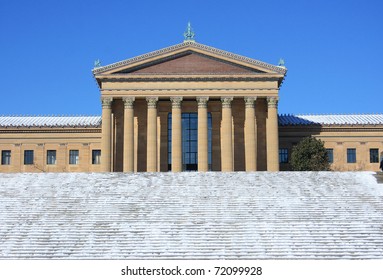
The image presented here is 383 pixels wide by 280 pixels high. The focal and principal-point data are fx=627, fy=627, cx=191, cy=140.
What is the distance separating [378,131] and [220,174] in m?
29.4

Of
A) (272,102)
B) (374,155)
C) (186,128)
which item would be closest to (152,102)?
(186,128)

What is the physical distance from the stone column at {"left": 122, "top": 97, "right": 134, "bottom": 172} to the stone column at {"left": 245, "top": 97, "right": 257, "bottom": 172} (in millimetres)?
10803

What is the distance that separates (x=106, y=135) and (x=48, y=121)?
15291 mm

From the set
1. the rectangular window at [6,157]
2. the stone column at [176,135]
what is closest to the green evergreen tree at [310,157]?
the stone column at [176,135]

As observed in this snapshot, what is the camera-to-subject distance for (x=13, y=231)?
32.3 m

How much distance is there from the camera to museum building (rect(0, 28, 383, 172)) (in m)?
59.1

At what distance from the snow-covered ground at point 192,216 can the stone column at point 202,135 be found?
1460 cm

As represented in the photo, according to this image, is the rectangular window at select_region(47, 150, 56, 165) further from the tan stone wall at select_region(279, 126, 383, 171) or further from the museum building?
the tan stone wall at select_region(279, 126, 383, 171)

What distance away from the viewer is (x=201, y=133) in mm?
58656

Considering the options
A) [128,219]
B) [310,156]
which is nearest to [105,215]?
[128,219]

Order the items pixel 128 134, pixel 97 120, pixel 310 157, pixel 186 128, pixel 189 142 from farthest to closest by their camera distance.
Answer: pixel 97 120, pixel 186 128, pixel 189 142, pixel 128 134, pixel 310 157

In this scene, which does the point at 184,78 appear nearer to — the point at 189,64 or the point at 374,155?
the point at 189,64

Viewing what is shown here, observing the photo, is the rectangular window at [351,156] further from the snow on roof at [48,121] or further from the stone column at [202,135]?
the snow on roof at [48,121]

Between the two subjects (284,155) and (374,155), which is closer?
(284,155)
